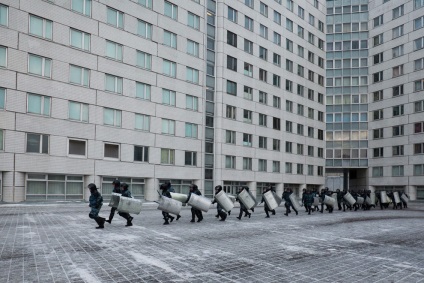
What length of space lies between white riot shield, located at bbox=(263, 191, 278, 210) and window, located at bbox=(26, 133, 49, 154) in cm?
1657

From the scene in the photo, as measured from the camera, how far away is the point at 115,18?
33.6 m

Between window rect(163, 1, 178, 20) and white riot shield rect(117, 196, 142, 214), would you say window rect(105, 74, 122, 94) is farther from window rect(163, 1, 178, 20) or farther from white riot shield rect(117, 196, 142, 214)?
white riot shield rect(117, 196, 142, 214)

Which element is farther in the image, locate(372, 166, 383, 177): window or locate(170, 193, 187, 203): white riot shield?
locate(372, 166, 383, 177): window

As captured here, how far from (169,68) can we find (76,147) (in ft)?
40.3

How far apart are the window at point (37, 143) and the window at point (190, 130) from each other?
14089mm

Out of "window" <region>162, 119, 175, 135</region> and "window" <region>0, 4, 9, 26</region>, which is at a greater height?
"window" <region>0, 4, 9, 26</region>

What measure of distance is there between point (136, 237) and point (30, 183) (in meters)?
18.9

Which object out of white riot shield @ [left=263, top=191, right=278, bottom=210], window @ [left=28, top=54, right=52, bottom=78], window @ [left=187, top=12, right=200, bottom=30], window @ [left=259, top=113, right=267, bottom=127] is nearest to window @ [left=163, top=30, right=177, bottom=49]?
window @ [left=187, top=12, right=200, bottom=30]

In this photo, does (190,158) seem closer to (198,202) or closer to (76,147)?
(76,147)

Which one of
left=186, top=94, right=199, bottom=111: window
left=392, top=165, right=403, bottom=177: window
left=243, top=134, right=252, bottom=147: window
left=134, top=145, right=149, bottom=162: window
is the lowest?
left=392, top=165, right=403, bottom=177: window

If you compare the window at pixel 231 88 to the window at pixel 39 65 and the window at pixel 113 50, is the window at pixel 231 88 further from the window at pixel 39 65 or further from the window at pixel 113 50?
the window at pixel 39 65

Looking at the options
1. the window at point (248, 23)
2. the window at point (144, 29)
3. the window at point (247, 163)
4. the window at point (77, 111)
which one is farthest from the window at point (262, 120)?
the window at point (77, 111)

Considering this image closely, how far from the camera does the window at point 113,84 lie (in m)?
32.8

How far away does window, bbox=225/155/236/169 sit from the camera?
141ft
